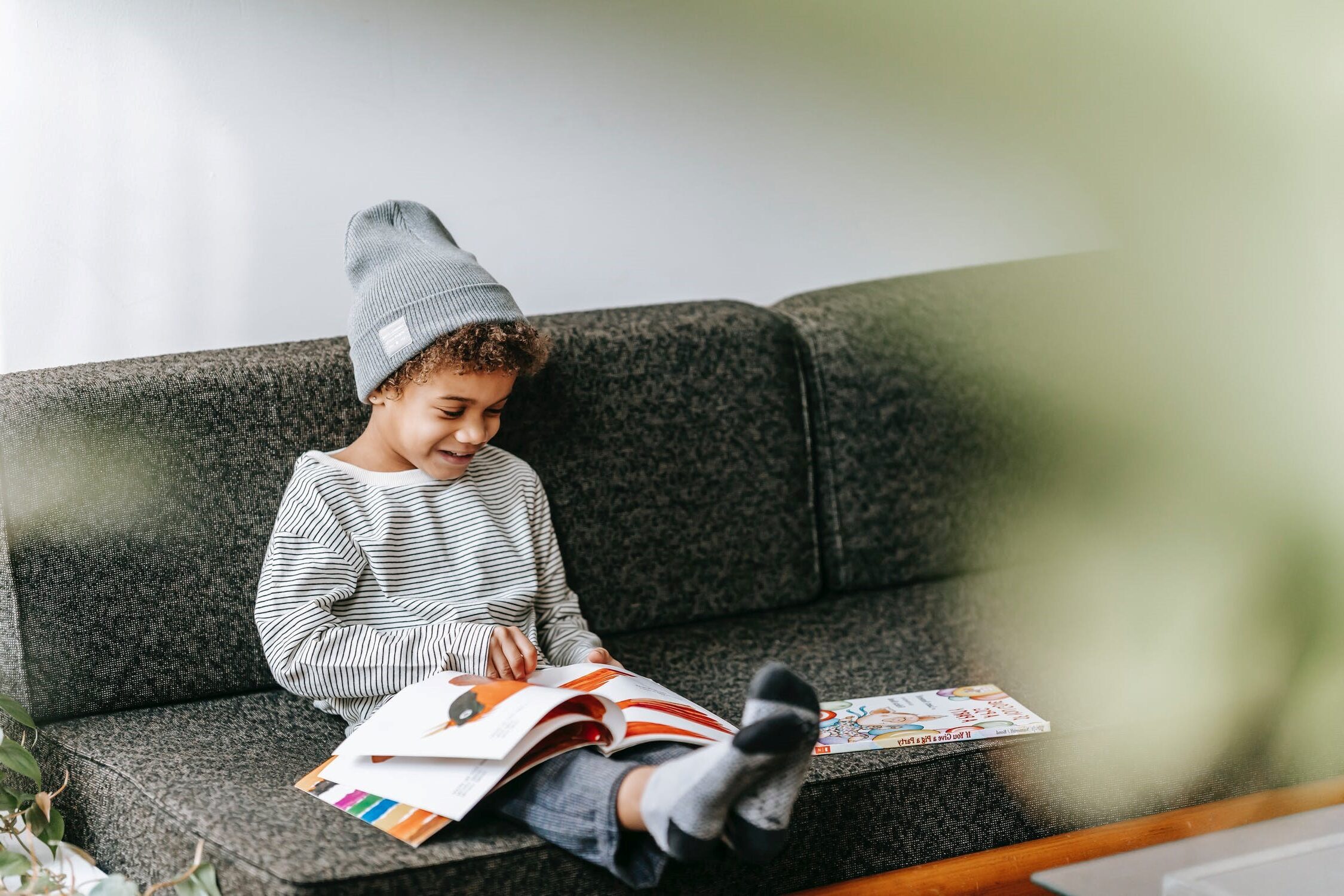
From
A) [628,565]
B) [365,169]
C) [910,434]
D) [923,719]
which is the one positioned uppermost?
[365,169]

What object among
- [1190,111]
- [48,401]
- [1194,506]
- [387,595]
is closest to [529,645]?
[387,595]

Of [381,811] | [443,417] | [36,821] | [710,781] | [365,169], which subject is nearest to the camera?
[710,781]

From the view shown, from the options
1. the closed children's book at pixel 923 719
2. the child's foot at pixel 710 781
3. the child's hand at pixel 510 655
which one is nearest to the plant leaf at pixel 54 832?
the child's hand at pixel 510 655

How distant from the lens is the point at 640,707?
0.86 metres

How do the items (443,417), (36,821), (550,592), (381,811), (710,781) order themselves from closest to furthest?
1. (710,781)
2. (381,811)
3. (36,821)
4. (443,417)
5. (550,592)

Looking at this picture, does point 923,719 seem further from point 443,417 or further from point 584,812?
point 443,417

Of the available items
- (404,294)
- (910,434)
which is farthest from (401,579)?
(910,434)

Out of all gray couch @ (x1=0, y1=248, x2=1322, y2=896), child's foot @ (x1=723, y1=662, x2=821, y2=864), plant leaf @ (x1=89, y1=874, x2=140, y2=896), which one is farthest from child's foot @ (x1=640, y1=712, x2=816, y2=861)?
plant leaf @ (x1=89, y1=874, x2=140, y2=896)

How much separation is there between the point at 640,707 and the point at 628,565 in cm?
36

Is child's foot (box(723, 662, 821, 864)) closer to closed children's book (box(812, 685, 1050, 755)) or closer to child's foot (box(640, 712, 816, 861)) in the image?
child's foot (box(640, 712, 816, 861))

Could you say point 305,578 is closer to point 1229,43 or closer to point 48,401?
point 48,401

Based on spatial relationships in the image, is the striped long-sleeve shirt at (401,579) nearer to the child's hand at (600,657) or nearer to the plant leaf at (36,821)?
the child's hand at (600,657)

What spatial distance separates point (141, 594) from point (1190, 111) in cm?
101

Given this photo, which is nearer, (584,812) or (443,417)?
(584,812)
